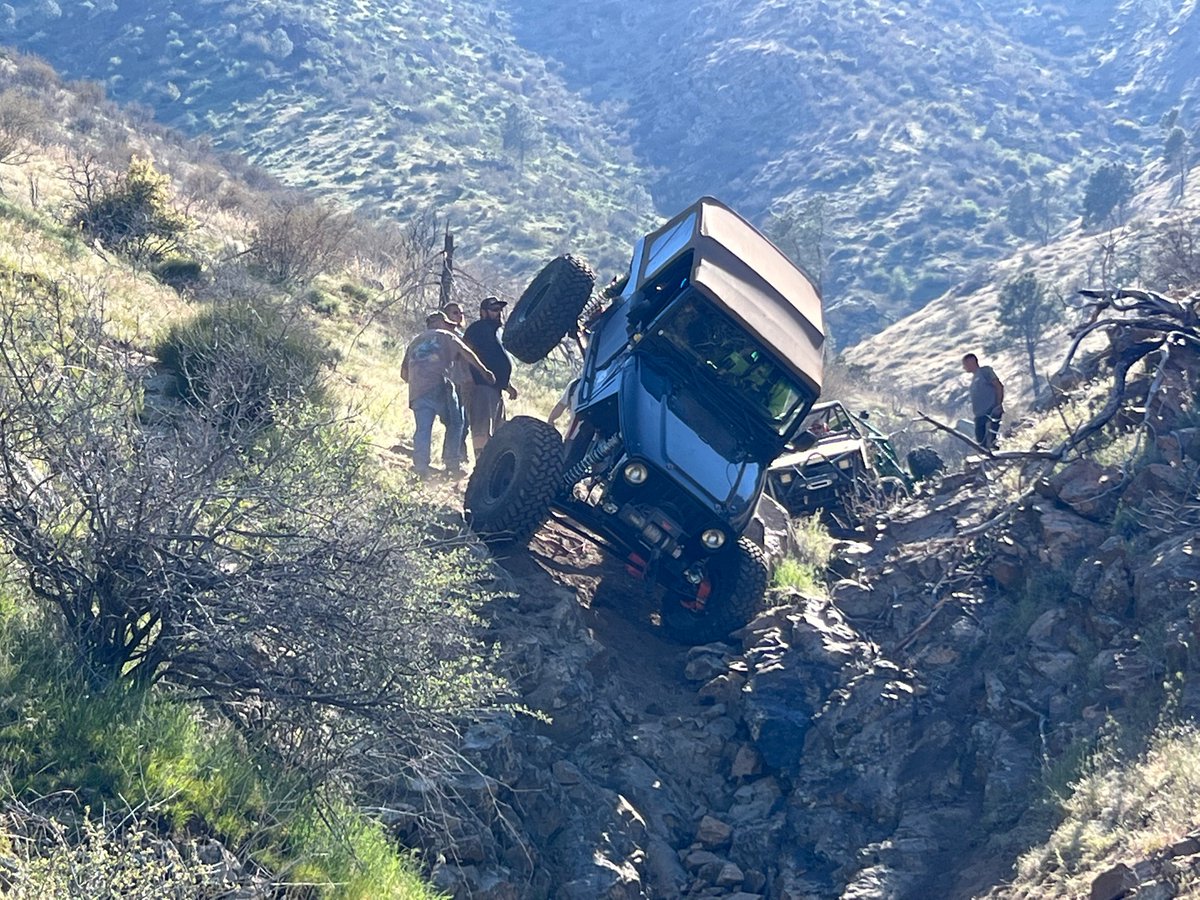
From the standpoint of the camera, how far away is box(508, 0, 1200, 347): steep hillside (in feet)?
224

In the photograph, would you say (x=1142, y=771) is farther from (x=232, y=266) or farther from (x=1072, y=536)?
(x=232, y=266)

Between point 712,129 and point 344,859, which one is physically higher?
point 712,129

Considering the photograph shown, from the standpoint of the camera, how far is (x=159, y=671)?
5.57m

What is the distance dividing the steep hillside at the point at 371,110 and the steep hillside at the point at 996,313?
620 inches

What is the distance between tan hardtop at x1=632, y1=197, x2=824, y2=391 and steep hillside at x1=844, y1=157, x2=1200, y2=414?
88.3ft

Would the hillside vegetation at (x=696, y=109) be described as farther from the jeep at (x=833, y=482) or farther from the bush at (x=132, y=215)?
the jeep at (x=833, y=482)

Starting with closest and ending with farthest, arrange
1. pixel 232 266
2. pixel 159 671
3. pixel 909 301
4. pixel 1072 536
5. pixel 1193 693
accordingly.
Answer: pixel 159 671, pixel 1193 693, pixel 1072 536, pixel 232 266, pixel 909 301

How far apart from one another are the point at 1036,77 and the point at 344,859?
9832 cm

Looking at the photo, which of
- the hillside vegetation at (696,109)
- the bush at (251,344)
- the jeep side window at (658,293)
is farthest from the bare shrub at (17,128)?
the hillside vegetation at (696,109)

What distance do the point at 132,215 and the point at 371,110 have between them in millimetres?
58849

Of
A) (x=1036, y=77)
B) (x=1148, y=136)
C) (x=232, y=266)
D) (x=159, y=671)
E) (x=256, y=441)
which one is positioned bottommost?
(x=159, y=671)

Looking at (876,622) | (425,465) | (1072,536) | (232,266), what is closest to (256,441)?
(425,465)

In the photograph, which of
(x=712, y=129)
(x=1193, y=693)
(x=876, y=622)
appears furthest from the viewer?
(x=712, y=129)

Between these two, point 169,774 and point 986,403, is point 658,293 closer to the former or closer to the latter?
point 986,403
